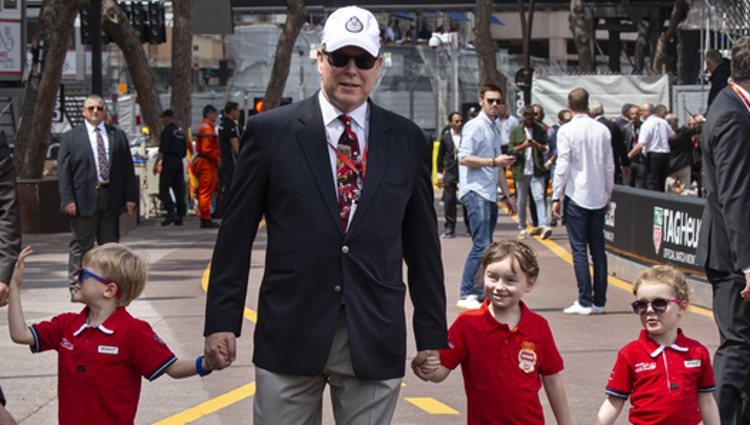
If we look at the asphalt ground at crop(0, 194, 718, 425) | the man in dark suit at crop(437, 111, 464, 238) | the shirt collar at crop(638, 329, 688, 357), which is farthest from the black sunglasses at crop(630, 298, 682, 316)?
the man in dark suit at crop(437, 111, 464, 238)

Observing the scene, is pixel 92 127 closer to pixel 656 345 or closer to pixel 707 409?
pixel 656 345

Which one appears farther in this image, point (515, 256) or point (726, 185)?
point (726, 185)

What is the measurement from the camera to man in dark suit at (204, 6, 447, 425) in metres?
5.00

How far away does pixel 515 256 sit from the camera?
19.5 feet

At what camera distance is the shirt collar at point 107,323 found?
19.4ft

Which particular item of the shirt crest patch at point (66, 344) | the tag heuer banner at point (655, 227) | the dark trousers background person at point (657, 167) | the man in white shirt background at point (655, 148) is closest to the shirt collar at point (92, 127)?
the tag heuer banner at point (655, 227)

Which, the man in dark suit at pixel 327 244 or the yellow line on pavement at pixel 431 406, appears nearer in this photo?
the man in dark suit at pixel 327 244

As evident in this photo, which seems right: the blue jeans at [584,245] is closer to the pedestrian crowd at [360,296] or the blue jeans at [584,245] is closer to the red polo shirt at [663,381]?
the pedestrian crowd at [360,296]

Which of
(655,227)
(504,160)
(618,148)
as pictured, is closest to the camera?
(504,160)

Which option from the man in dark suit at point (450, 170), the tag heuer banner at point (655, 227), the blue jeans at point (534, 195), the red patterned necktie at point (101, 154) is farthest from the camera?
the man in dark suit at point (450, 170)

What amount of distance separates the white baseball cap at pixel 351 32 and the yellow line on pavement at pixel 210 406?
370cm

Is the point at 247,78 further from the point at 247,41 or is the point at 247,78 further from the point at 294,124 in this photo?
the point at 294,124

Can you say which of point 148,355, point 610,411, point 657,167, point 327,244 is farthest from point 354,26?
point 657,167

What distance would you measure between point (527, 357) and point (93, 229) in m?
8.89
